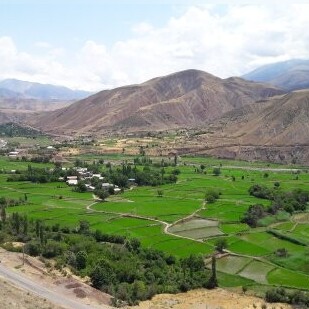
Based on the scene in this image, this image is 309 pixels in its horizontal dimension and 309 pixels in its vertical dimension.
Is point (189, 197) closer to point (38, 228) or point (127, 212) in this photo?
point (127, 212)

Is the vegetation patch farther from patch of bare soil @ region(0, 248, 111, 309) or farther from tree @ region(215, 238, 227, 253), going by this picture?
patch of bare soil @ region(0, 248, 111, 309)

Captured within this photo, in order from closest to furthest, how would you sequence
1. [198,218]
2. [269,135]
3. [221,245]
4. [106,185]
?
[221,245] < [198,218] < [106,185] < [269,135]

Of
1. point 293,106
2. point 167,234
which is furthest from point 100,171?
point 293,106

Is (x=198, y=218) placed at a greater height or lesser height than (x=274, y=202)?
lesser

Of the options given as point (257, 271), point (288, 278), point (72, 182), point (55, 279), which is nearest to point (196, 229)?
point (257, 271)

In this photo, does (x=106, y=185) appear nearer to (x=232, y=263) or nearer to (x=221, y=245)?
(x=221, y=245)

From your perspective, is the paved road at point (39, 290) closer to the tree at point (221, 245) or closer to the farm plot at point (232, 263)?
the farm plot at point (232, 263)

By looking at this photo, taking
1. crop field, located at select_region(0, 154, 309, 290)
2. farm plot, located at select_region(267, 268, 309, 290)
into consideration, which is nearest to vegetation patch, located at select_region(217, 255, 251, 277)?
crop field, located at select_region(0, 154, 309, 290)

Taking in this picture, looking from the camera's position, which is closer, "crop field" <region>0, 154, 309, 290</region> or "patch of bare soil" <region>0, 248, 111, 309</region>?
"patch of bare soil" <region>0, 248, 111, 309</region>
